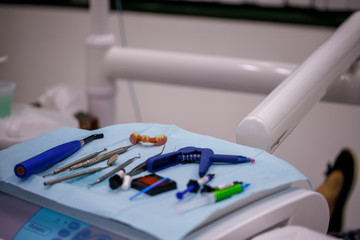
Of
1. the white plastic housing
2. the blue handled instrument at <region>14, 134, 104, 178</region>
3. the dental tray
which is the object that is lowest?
the dental tray

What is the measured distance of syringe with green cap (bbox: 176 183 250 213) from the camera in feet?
1.37

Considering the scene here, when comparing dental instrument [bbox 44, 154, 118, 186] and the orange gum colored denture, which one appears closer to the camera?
dental instrument [bbox 44, 154, 118, 186]

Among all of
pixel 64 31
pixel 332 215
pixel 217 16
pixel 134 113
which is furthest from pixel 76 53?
pixel 332 215

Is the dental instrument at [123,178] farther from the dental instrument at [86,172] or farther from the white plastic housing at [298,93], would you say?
the white plastic housing at [298,93]

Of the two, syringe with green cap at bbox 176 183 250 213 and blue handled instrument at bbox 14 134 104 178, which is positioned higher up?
blue handled instrument at bbox 14 134 104 178

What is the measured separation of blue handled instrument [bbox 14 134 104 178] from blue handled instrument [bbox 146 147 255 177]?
0.12 m

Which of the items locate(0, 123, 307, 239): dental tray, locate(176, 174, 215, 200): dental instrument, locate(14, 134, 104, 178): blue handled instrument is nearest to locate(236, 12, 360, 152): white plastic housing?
locate(0, 123, 307, 239): dental tray

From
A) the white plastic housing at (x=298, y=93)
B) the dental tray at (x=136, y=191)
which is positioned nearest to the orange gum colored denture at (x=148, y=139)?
the dental tray at (x=136, y=191)

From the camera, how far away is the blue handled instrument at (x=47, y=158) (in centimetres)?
49

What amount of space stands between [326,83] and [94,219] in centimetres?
54

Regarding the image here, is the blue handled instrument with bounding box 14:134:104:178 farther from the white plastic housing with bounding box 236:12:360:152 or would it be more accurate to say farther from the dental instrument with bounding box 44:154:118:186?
the white plastic housing with bounding box 236:12:360:152

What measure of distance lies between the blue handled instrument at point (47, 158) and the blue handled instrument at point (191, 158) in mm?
122

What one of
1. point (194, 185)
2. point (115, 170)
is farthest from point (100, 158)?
point (194, 185)

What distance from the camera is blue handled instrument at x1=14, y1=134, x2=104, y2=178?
0.49 meters
